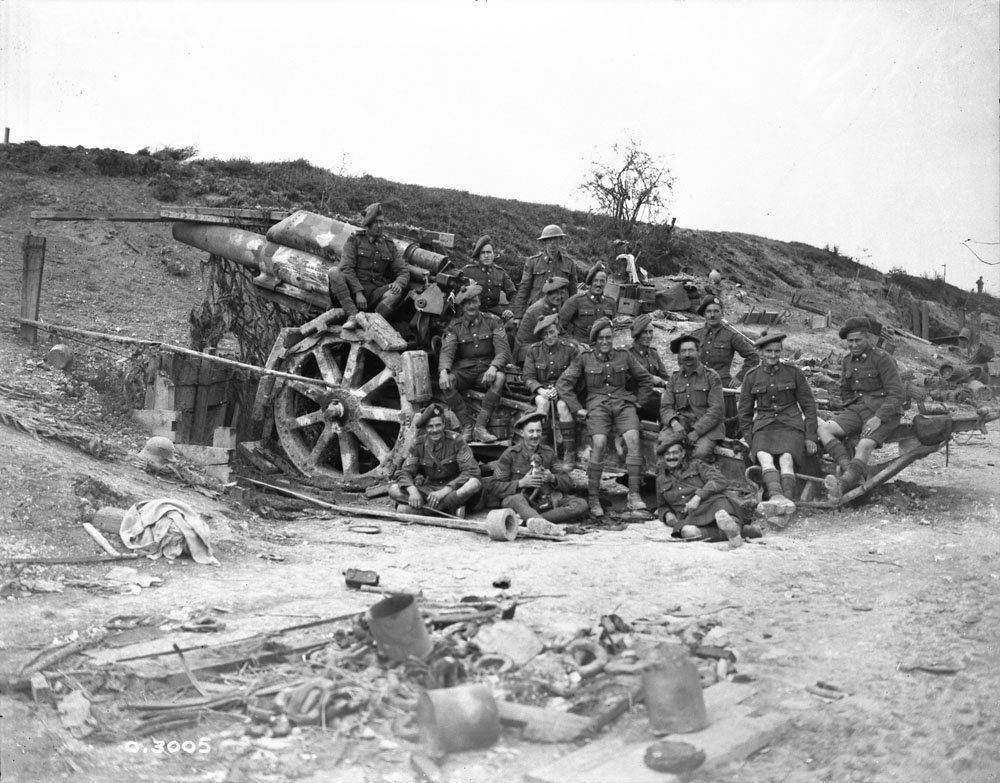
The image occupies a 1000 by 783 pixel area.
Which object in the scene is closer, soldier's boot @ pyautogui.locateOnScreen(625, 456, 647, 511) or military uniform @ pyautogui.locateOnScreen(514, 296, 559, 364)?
soldier's boot @ pyautogui.locateOnScreen(625, 456, 647, 511)

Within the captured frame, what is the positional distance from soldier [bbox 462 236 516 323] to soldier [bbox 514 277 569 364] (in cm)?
54

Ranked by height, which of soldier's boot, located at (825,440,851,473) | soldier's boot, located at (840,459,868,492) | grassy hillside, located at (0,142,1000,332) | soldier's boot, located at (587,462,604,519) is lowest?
soldier's boot, located at (587,462,604,519)

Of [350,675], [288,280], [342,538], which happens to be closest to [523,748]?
[350,675]

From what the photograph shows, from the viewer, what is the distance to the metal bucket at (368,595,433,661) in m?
5.25

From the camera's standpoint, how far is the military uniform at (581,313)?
448 inches

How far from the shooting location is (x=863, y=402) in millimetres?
9422

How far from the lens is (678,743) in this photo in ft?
14.2

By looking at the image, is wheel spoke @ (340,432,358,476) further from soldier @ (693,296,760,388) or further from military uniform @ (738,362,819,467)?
military uniform @ (738,362,819,467)

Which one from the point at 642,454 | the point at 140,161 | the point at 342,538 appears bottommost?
the point at 342,538

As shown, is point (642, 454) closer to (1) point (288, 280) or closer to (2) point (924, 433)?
(2) point (924, 433)

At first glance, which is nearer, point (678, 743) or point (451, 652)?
point (678, 743)

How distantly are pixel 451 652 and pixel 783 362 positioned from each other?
17.0 ft

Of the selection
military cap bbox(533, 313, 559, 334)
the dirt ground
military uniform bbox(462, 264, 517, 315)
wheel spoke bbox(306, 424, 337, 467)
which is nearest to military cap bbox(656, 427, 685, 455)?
the dirt ground

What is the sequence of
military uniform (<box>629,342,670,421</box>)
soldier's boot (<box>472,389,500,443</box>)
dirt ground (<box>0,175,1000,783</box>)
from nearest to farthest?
dirt ground (<box>0,175,1000,783</box>)
military uniform (<box>629,342,670,421</box>)
soldier's boot (<box>472,389,500,443</box>)
